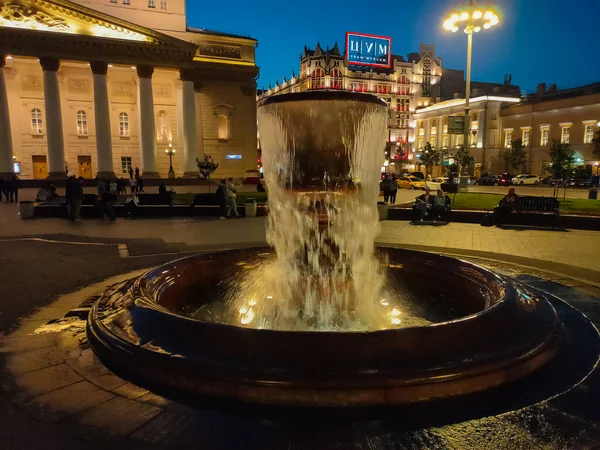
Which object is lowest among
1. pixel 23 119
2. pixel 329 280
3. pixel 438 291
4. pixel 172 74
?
pixel 438 291

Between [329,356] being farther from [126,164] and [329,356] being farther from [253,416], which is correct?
[126,164]

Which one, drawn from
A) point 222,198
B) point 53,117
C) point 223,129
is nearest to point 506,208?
point 222,198

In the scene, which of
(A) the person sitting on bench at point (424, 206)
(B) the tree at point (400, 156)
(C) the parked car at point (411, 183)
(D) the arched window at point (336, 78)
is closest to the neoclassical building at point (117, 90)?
(C) the parked car at point (411, 183)

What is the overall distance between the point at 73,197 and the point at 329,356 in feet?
53.1

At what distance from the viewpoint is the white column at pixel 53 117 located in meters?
40.1

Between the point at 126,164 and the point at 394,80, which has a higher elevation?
the point at 394,80

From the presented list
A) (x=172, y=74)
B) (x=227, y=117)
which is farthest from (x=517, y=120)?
(x=172, y=74)

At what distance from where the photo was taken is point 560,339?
4180 millimetres

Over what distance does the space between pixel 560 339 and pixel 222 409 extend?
3195mm

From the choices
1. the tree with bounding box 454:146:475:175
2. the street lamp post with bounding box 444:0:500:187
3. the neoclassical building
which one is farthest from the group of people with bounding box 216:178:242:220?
the neoclassical building

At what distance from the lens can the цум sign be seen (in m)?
84.4

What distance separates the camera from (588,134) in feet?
184

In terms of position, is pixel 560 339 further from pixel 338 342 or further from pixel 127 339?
pixel 127 339

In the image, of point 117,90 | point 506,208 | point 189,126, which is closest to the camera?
point 506,208
